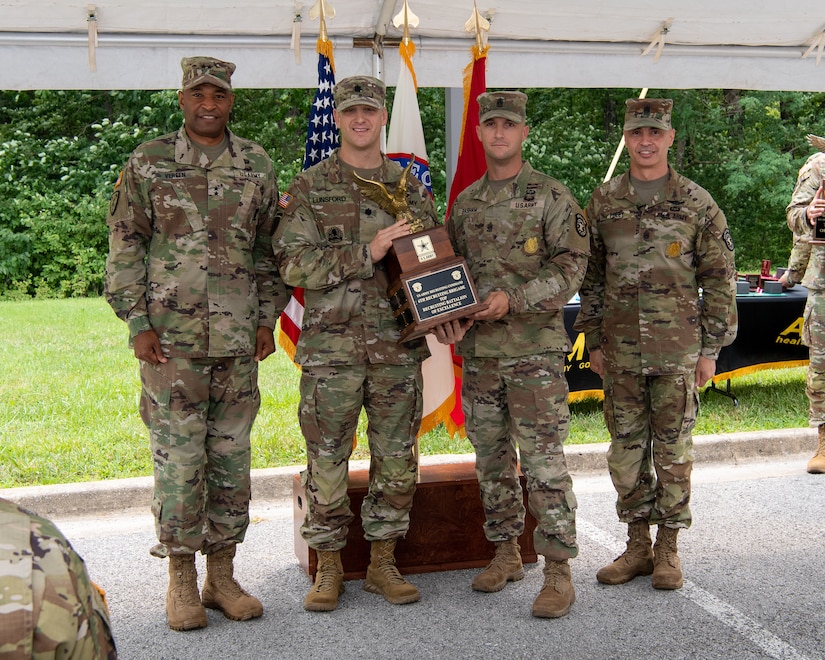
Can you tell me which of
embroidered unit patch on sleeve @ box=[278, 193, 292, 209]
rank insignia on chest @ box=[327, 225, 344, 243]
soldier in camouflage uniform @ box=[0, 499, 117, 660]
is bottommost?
soldier in camouflage uniform @ box=[0, 499, 117, 660]

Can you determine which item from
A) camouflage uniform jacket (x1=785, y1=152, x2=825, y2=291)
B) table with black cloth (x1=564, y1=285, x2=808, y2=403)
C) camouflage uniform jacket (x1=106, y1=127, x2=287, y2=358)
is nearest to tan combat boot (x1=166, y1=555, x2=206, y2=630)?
camouflage uniform jacket (x1=106, y1=127, x2=287, y2=358)

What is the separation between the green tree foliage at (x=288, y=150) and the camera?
15867mm

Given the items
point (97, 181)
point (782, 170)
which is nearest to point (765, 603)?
point (782, 170)

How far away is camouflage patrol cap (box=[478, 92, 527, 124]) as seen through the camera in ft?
11.6

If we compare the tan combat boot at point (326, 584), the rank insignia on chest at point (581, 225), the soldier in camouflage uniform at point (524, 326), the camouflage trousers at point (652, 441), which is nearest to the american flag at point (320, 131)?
the soldier in camouflage uniform at point (524, 326)

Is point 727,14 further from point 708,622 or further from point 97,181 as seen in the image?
point 97,181

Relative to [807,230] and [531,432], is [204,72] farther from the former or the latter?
[807,230]

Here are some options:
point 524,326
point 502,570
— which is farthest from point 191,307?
point 502,570

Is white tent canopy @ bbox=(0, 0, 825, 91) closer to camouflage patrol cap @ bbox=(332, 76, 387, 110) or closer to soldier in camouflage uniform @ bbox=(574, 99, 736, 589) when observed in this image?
camouflage patrol cap @ bbox=(332, 76, 387, 110)

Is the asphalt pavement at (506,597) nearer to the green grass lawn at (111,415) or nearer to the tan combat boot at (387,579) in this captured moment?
the tan combat boot at (387,579)

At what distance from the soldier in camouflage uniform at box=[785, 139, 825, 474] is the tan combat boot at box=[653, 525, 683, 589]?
2224 millimetres

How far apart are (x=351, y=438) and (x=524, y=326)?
2.73 ft

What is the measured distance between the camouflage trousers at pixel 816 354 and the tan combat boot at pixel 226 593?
12.7ft

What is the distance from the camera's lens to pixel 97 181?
16.5 m
